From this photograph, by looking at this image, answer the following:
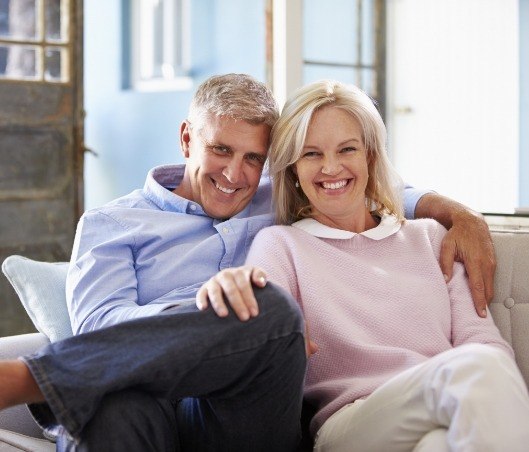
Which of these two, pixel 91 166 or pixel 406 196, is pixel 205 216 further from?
pixel 91 166

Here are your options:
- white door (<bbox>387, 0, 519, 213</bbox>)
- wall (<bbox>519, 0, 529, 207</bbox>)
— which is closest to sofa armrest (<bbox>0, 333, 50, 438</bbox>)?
white door (<bbox>387, 0, 519, 213</bbox>)

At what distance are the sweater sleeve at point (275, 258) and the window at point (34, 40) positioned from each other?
2.13 metres

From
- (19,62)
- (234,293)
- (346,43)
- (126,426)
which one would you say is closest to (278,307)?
(234,293)

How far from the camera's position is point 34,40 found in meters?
3.73

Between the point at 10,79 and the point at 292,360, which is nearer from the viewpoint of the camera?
the point at 292,360

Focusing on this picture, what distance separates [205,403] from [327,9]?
3.16 meters

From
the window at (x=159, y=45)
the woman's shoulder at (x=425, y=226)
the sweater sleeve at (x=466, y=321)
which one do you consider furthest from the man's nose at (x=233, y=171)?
the window at (x=159, y=45)

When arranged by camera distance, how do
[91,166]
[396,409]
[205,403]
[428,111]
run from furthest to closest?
1. [91,166]
2. [428,111]
3. [205,403]
4. [396,409]

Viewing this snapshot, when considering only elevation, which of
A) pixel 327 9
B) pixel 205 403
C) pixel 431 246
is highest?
pixel 327 9

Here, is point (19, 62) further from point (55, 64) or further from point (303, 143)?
point (303, 143)

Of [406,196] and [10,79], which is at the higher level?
[10,79]

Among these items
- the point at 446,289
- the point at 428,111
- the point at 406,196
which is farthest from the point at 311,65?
the point at 446,289

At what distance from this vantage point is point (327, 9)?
14.5 ft

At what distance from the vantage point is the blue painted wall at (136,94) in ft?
16.3
